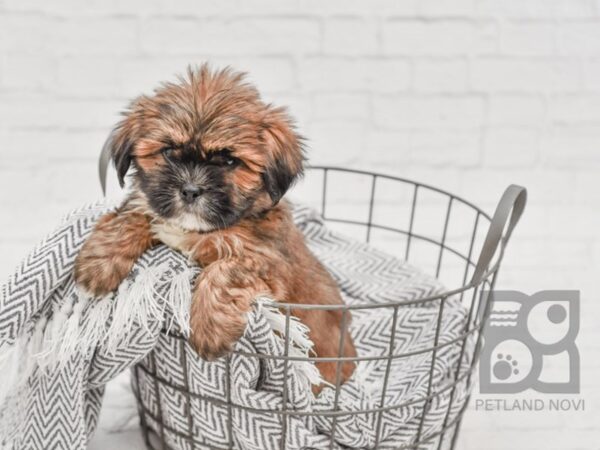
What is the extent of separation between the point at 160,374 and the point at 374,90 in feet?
4.84

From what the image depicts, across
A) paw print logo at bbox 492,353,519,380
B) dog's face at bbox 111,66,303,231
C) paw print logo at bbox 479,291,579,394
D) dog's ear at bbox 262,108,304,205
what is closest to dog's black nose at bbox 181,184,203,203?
A: dog's face at bbox 111,66,303,231

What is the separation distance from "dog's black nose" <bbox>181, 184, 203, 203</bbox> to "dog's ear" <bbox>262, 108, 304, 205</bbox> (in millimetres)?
149

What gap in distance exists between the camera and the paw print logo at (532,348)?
2596 mm

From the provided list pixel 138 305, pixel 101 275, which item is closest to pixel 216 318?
pixel 138 305

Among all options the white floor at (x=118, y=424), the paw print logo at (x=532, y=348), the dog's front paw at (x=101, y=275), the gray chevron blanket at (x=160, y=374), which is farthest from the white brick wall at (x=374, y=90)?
the dog's front paw at (x=101, y=275)

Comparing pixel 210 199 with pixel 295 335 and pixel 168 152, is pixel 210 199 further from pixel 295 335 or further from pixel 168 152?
pixel 295 335

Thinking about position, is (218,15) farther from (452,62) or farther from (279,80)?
(452,62)

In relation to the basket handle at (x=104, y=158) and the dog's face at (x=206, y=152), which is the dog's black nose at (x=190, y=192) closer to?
the dog's face at (x=206, y=152)

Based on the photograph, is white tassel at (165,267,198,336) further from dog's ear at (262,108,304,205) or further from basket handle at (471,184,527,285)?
basket handle at (471,184,527,285)

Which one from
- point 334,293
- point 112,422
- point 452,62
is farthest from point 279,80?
point 112,422

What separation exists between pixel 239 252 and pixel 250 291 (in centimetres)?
9

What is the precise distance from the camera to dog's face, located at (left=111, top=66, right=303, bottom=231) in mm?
1746

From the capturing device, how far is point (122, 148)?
185 centimetres

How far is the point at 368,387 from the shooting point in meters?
2.19
